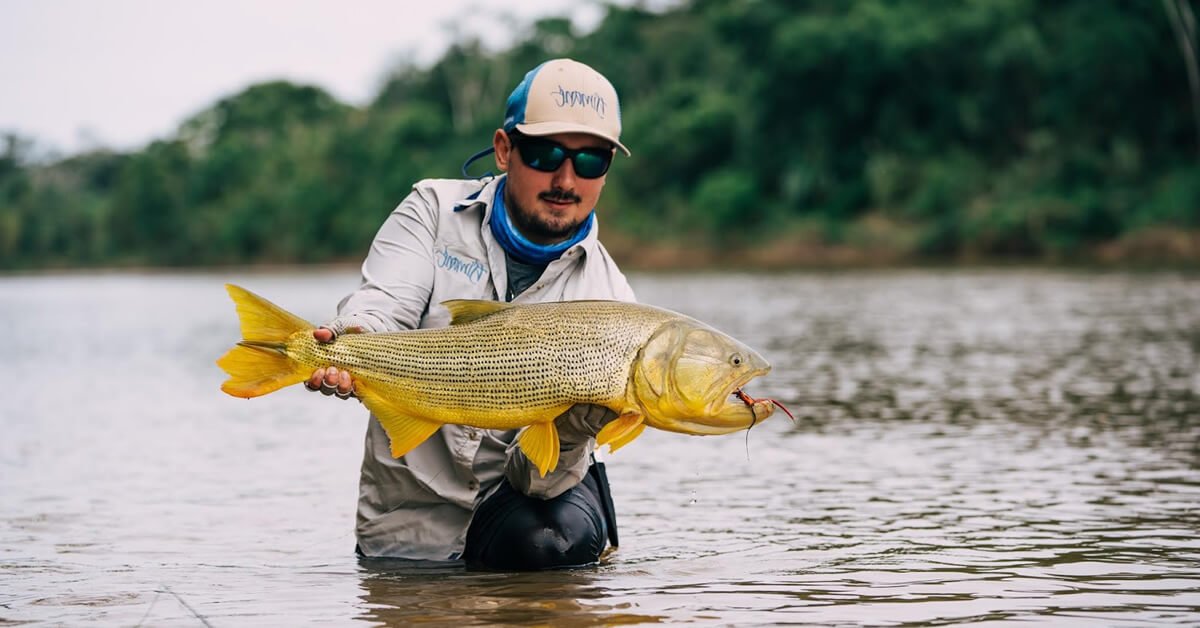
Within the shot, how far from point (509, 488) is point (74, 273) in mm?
87112

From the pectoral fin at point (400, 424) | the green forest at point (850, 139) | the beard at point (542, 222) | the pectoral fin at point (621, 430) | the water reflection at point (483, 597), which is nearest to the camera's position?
the pectoral fin at point (621, 430)

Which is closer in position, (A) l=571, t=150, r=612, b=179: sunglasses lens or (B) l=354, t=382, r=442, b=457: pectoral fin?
(B) l=354, t=382, r=442, b=457: pectoral fin

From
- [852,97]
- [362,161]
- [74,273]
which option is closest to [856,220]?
[852,97]

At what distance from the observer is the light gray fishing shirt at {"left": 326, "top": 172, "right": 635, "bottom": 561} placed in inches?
206

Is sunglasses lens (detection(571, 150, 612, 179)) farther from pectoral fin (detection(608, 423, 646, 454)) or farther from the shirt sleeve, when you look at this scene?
pectoral fin (detection(608, 423, 646, 454))

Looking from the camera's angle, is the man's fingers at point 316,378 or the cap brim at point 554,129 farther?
the cap brim at point 554,129

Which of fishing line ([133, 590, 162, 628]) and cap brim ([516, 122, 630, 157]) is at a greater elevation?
cap brim ([516, 122, 630, 157])

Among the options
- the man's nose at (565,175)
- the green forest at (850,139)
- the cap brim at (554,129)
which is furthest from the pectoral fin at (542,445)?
the green forest at (850,139)

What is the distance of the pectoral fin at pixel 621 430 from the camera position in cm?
463

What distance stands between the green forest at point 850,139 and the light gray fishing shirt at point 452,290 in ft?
115

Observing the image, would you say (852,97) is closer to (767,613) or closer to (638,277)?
(638,277)

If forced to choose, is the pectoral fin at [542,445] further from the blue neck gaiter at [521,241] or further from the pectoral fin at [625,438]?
the blue neck gaiter at [521,241]

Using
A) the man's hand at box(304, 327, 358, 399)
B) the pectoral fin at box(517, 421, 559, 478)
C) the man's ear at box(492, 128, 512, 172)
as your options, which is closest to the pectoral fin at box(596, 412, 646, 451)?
the pectoral fin at box(517, 421, 559, 478)

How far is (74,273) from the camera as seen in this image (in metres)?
87.6
